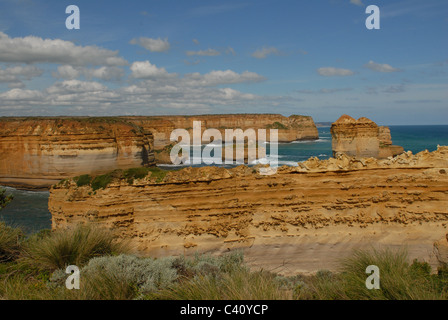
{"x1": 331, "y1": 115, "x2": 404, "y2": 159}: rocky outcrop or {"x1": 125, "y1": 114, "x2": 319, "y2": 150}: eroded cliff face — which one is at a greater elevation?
{"x1": 125, "y1": 114, "x2": 319, "y2": 150}: eroded cliff face

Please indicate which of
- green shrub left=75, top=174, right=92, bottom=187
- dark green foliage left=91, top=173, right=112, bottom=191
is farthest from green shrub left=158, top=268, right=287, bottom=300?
green shrub left=75, top=174, right=92, bottom=187

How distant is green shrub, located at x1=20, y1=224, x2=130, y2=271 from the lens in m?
7.02

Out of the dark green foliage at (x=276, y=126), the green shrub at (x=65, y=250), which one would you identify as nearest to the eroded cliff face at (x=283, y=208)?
the green shrub at (x=65, y=250)

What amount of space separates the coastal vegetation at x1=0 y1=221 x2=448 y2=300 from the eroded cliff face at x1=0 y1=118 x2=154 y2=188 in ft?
108

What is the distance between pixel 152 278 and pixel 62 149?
37.7 m

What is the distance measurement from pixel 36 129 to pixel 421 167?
43.3 meters

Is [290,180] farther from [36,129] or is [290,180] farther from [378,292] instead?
[36,129]

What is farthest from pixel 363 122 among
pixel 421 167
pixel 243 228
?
pixel 243 228

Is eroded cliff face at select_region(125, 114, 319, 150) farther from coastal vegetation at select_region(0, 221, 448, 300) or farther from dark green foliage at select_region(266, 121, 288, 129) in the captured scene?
coastal vegetation at select_region(0, 221, 448, 300)

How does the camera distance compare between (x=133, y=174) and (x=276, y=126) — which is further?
(x=276, y=126)

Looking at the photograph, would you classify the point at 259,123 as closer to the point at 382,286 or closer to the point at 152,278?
the point at 152,278

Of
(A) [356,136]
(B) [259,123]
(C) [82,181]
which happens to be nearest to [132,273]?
(C) [82,181]

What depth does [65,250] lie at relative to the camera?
284 inches

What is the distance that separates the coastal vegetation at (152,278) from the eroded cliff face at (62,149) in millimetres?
32947
